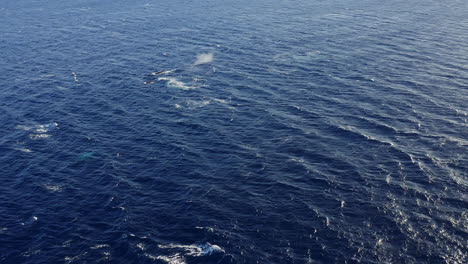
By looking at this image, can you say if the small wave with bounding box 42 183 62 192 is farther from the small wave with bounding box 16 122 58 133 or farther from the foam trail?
the foam trail

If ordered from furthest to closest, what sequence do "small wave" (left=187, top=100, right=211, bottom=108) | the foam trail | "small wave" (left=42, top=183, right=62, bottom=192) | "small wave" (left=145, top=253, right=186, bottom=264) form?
1. the foam trail
2. "small wave" (left=187, top=100, right=211, bottom=108)
3. "small wave" (left=42, top=183, right=62, bottom=192)
4. "small wave" (left=145, top=253, right=186, bottom=264)

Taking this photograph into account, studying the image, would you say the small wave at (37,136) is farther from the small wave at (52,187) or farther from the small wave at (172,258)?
the small wave at (172,258)

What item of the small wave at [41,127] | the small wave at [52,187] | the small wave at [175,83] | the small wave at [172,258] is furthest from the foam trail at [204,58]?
the small wave at [172,258]

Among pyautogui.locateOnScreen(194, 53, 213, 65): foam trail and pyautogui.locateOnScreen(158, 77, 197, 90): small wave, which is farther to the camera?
pyautogui.locateOnScreen(194, 53, 213, 65): foam trail

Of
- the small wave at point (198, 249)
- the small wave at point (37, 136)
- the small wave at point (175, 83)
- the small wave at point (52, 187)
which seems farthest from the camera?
the small wave at point (175, 83)

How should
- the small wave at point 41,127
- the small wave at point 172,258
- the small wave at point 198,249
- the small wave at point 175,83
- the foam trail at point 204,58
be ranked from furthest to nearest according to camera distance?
the foam trail at point 204,58
the small wave at point 175,83
the small wave at point 41,127
the small wave at point 198,249
the small wave at point 172,258

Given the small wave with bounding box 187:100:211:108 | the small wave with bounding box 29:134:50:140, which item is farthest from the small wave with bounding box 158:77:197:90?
the small wave with bounding box 29:134:50:140

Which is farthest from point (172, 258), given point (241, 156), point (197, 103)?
point (197, 103)

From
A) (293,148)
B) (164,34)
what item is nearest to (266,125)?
(293,148)
